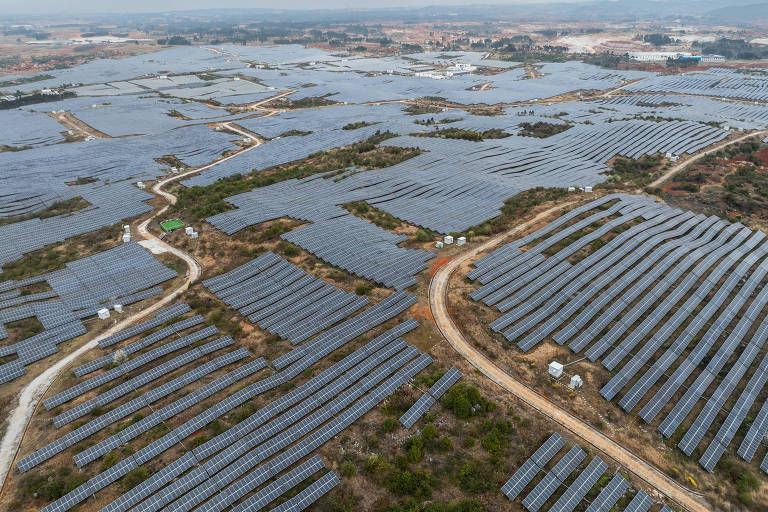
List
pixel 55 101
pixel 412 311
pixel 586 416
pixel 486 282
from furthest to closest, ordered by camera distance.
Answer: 1. pixel 55 101
2. pixel 486 282
3. pixel 412 311
4. pixel 586 416

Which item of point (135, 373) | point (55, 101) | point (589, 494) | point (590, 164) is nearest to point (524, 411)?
point (589, 494)

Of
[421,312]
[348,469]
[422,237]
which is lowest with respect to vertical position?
[348,469]

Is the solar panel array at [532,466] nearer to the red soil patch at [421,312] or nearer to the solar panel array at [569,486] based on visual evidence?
the solar panel array at [569,486]

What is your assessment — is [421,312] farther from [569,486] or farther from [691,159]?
[691,159]

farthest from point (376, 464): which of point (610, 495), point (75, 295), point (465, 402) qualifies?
point (75, 295)

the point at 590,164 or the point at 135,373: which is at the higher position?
the point at 590,164

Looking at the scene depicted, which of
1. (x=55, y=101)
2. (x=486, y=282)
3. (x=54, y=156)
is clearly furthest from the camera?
(x=55, y=101)

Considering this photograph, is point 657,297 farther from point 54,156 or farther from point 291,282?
point 54,156

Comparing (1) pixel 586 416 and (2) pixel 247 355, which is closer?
(1) pixel 586 416
